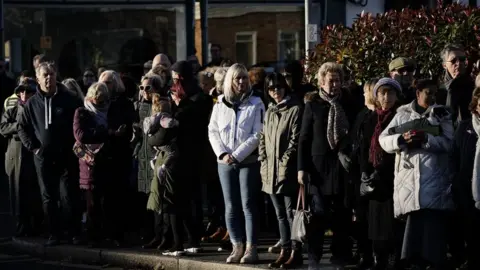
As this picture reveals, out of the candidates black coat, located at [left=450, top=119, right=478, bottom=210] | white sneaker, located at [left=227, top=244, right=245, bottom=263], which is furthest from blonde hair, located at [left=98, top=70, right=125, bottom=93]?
black coat, located at [left=450, top=119, right=478, bottom=210]

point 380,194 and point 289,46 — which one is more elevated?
point 289,46

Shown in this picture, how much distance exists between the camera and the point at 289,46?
2762 centimetres

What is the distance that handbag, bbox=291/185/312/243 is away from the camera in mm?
11367

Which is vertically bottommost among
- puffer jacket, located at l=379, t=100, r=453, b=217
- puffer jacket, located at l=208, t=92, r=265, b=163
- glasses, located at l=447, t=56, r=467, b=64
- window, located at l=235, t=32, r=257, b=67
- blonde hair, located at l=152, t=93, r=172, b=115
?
puffer jacket, located at l=379, t=100, r=453, b=217

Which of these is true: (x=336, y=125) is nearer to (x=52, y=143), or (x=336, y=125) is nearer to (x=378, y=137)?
(x=378, y=137)

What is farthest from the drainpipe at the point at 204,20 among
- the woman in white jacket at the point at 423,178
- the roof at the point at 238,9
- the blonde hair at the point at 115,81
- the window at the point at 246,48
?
the woman in white jacket at the point at 423,178

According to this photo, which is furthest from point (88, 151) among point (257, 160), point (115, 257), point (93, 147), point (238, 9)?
point (238, 9)

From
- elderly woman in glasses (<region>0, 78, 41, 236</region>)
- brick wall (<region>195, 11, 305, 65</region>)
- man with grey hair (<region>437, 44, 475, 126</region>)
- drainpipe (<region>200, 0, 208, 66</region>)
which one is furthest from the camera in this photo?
brick wall (<region>195, 11, 305, 65</region>)

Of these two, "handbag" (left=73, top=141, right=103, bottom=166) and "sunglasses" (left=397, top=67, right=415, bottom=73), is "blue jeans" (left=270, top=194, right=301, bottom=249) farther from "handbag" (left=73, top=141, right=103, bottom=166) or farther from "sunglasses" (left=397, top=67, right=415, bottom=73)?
"handbag" (left=73, top=141, right=103, bottom=166)

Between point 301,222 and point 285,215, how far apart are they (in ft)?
2.52

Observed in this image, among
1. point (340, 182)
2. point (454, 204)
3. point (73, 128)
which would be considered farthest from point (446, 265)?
point (73, 128)

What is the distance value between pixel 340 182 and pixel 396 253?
87cm

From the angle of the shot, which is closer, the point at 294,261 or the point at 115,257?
the point at 294,261

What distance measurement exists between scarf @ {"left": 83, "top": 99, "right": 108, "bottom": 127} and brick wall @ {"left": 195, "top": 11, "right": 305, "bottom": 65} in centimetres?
1280
